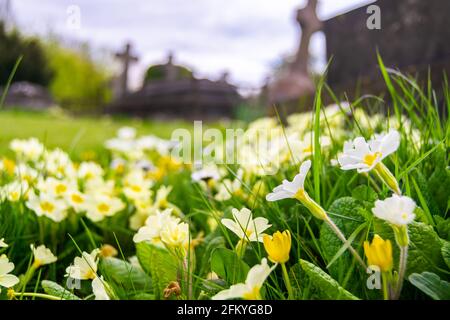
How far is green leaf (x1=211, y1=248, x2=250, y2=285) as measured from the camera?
2.71 ft

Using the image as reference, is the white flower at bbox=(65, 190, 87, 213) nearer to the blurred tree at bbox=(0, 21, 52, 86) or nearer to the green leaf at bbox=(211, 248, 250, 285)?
the green leaf at bbox=(211, 248, 250, 285)

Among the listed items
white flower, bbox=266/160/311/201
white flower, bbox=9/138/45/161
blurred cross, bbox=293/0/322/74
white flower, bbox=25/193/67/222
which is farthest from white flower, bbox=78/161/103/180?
blurred cross, bbox=293/0/322/74

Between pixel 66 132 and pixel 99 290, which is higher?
pixel 66 132

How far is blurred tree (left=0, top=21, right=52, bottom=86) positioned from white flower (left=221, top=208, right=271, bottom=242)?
20793 millimetres

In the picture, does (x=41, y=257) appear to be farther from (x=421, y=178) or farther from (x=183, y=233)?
(x=421, y=178)

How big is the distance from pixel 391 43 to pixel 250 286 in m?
2.91

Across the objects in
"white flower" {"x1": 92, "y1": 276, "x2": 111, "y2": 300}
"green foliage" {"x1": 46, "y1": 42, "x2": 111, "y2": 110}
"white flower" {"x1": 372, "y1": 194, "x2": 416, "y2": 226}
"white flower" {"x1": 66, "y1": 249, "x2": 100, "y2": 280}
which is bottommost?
"white flower" {"x1": 92, "y1": 276, "x2": 111, "y2": 300}

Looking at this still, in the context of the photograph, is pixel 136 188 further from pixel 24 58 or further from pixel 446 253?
pixel 24 58

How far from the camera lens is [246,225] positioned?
0.82 metres

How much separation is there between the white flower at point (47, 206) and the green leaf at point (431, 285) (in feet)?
2.73

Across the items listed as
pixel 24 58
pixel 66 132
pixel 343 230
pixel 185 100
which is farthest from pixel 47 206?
pixel 24 58

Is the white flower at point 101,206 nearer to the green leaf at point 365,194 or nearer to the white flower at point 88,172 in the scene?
the white flower at point 88,172
